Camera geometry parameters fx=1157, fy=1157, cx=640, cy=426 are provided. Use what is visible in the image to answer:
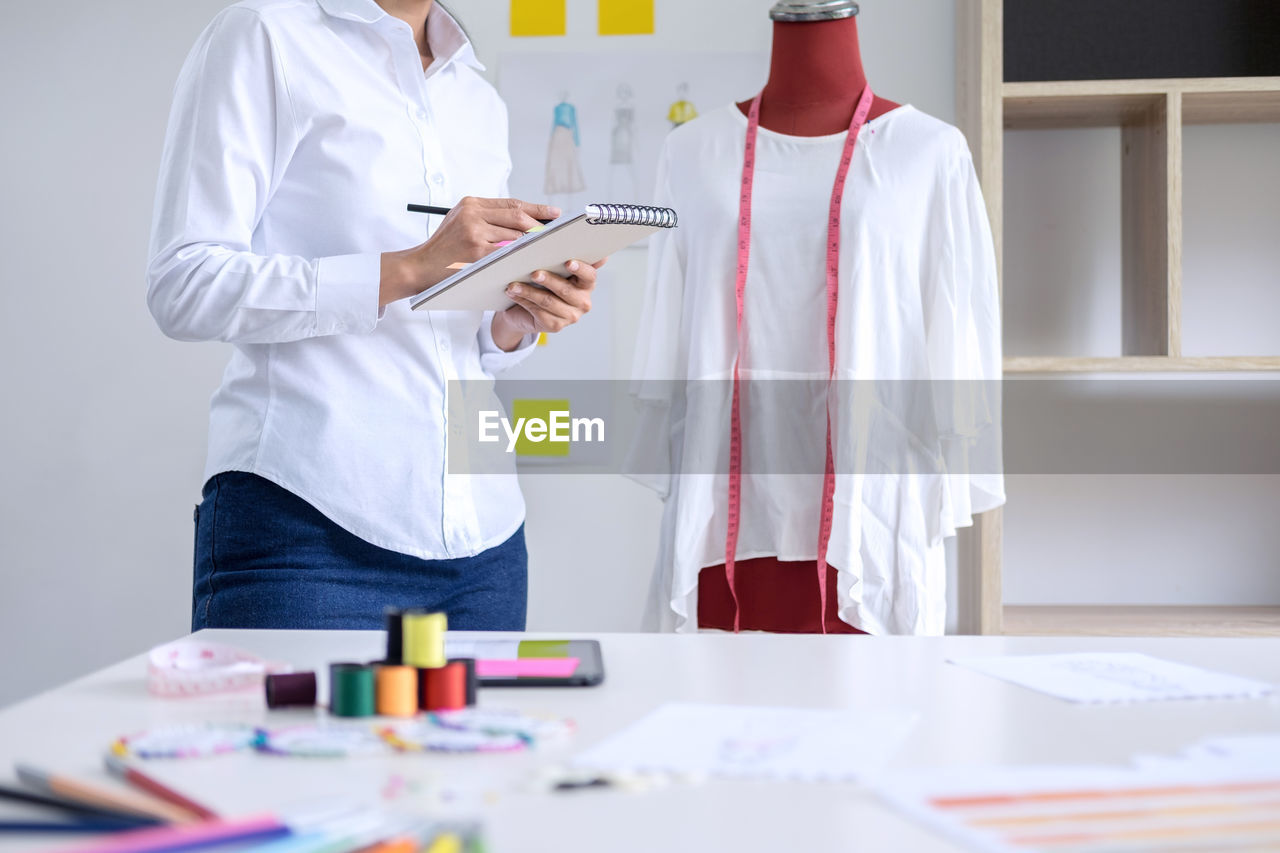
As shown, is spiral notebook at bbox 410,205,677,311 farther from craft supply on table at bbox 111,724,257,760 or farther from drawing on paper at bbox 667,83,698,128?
drawing on paper at bbox 667,83,698,128

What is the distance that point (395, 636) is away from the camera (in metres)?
0.82

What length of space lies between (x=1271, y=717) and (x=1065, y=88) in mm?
1676

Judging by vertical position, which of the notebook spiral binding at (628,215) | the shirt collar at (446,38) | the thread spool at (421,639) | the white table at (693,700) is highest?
the shirt collar at (446,38)

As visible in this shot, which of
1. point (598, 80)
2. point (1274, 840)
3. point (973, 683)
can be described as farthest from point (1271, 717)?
point (598, 80)

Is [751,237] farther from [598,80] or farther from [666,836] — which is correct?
[666,836]

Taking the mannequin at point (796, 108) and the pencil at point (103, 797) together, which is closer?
the pencil at point (103, 797)

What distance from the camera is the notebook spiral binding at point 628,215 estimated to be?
1.13 m

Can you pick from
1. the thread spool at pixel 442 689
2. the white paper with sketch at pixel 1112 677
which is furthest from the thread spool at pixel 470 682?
the white paper with sketch at pixel 1112 677

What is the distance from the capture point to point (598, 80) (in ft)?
8.64

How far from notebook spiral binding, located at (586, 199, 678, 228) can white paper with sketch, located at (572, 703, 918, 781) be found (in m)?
0.50

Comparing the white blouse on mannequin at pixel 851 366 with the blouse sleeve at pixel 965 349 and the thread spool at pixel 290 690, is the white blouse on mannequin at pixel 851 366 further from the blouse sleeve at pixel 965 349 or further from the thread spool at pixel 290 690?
the thread spool at pixel 290 690

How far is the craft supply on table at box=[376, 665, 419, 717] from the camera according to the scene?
2.62 ft

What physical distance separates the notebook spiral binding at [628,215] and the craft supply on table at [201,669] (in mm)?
508

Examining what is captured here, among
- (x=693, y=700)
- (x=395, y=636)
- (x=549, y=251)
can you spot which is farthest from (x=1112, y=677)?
(x=549, y=251)
